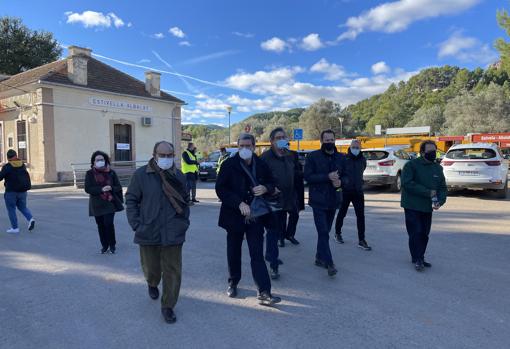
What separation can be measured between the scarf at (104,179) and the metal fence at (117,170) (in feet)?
42.3

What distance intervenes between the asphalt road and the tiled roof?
15.7 m

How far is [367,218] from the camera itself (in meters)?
8.43

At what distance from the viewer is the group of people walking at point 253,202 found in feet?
11.2

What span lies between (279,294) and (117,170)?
1945cm

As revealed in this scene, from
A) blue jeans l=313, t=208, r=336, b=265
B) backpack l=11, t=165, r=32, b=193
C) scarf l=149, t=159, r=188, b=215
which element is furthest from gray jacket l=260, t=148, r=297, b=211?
backpack l=11, t=165, r=32, b=193

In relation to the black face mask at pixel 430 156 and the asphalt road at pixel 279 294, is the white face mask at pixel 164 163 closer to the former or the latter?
the asphalt road at pixel 279 294

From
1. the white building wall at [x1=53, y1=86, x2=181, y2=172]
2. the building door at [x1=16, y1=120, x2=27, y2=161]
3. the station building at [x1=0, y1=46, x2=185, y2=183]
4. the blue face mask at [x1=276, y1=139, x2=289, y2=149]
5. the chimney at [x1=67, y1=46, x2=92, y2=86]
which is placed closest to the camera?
the blue face mask at [x1=276, y1=139, x2=289, y2=149]

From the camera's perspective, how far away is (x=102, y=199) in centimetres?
570

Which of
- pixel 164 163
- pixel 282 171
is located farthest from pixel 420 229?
pixel 164 163

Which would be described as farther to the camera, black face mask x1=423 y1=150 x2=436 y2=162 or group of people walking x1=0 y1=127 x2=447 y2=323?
black face mask x1=423 y1=150 x2=436 y2=162

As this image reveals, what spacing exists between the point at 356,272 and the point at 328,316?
1.38m

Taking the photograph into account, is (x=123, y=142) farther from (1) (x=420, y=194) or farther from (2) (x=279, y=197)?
(1) (x=420, y=194)

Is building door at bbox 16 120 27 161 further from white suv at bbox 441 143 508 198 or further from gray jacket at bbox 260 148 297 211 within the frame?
white suv at bbox 441 143 508 198

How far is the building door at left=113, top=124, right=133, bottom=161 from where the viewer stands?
22.0 meters
